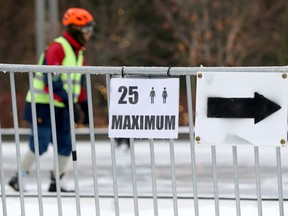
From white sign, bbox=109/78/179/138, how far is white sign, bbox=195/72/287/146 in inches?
7.8

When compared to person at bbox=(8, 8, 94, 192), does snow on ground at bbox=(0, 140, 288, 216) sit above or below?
below

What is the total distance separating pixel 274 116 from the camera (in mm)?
6676

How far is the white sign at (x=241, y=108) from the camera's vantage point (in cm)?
664

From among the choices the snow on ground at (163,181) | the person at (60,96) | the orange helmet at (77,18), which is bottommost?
the snow on ground at (163,181)

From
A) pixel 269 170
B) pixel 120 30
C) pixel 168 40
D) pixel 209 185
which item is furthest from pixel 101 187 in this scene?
pixel 168 40

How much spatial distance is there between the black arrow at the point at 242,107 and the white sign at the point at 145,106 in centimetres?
27

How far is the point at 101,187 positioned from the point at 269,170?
7.22ft

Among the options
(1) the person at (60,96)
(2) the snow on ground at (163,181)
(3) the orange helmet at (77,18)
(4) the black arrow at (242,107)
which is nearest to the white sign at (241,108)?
(4) the black arrow at (242,107)

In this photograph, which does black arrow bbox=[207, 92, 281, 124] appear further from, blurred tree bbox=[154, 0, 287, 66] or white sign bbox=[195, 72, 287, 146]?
blurred tree bbox=[154, 0, 287, 66]

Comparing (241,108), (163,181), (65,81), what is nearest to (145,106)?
(241,108)

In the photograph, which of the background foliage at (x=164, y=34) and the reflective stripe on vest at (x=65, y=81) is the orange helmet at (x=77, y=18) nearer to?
the reflective stripe on vest at (x=65, y=81)

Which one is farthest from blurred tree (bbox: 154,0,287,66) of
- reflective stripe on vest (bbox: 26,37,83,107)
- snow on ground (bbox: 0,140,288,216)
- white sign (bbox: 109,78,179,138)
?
white sign (bbox: 109,78,179,138)

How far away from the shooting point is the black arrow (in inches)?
262

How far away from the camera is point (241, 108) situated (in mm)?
6699
